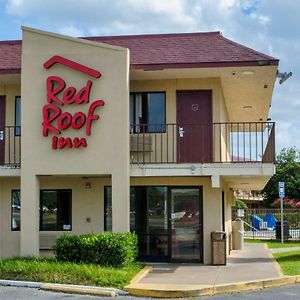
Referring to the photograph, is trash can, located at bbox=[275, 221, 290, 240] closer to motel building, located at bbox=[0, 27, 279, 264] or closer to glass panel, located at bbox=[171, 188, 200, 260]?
motel building, located at bbox=[0, 27, 279, 264]

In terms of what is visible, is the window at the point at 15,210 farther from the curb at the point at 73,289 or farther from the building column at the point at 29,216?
the curb at the point at 73,289

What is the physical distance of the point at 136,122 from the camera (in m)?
18.7

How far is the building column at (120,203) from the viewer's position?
54.7 feet

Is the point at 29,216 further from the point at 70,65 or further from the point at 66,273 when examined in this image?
the point at 70,65

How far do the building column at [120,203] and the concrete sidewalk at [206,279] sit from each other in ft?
4.88

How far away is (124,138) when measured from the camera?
1683cm

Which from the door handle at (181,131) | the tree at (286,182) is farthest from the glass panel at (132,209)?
the tree at (286,182)

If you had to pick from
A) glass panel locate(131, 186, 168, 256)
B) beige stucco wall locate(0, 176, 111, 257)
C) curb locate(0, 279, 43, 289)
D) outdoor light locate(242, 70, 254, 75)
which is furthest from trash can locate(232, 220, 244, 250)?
curb locate(0, 279, 43, 289)

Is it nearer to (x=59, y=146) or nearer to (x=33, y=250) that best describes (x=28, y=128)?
(x=59, y=146)

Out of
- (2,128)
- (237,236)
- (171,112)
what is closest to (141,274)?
(171,112)

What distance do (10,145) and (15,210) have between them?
6.63 feet

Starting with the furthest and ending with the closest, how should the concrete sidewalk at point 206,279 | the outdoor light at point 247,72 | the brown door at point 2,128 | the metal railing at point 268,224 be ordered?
the metal railing at point 268,224, the brown door at point 2,128, the outdoor light at point 247,72, the concrete sidewalk at point 206,279

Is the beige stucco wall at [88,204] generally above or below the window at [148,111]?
below

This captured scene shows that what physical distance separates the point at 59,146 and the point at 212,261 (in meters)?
5.48
